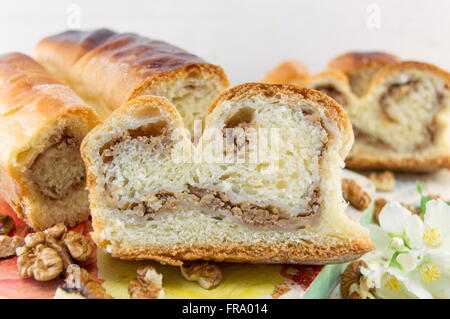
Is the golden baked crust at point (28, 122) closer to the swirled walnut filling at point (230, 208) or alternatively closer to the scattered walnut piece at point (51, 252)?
the scattered walnut piece at point (51, 252)

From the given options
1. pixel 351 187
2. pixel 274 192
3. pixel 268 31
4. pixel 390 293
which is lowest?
pixel 390 293

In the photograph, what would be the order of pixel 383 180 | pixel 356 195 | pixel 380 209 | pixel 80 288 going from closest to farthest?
1. pixel 80 288
2. pixel 356 195
3. pixel 380 209
4. pixel 383 180

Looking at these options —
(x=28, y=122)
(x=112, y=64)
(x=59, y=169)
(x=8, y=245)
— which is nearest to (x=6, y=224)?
(x=8, y=245)

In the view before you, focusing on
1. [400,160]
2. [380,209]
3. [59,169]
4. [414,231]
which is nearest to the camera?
[414,231]

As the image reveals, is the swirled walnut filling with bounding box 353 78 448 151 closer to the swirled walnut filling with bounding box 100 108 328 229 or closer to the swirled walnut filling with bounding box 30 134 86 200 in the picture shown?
the swirled walnut filling with bounding box 100 108 328 229

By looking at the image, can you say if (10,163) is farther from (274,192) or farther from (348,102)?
(348,102)

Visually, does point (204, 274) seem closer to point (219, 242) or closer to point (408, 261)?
point (219, 242)
